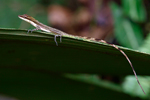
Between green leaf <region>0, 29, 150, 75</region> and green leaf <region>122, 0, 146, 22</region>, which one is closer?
green leaf <region>0, 29, 150, 75</region>

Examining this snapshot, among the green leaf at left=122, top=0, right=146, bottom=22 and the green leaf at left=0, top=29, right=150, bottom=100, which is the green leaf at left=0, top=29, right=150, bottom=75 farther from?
the green leaf at left=122, top=0, right=146, bottom=22

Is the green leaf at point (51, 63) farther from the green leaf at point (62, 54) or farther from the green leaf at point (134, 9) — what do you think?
the green leaf at point (134, 9)

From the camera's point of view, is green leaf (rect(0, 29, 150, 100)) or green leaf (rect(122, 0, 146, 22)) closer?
green leaf (rect(0, 29, 150, 100))

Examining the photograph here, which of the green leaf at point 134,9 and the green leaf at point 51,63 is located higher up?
the green leaf at point 134,9

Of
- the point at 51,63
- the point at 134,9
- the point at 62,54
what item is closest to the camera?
the point at 62,54

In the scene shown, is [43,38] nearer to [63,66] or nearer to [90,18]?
[63,66]

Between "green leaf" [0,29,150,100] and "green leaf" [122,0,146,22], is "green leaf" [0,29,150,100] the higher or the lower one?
the lower one

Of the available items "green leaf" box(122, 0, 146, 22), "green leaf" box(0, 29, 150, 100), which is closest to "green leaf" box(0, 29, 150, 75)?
"green leaf" box(0, 29, 150, 100)

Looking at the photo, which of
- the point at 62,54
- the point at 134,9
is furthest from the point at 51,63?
the point at 134,9

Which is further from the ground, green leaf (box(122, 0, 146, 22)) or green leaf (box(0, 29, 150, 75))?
green leaf (box(122, 0, 146, 22))

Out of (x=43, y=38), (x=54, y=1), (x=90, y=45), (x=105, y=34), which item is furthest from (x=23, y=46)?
(x=54, y=1)

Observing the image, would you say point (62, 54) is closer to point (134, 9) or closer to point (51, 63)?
point (51, 63)

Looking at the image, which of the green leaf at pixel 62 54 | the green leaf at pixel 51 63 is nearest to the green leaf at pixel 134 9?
the green leaf at pixel 51 63
